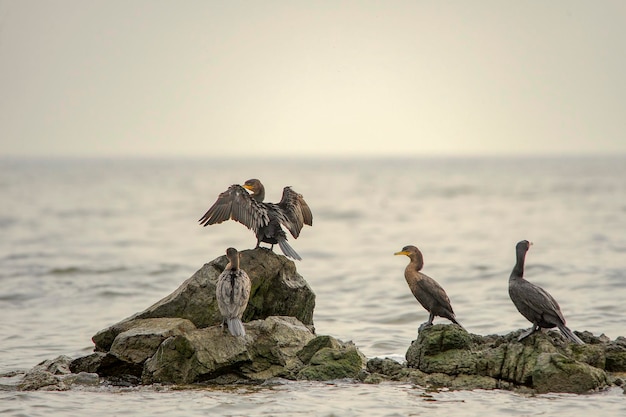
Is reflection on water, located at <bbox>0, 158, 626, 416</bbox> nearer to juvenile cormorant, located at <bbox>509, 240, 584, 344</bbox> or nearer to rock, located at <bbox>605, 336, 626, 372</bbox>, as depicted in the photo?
rock, located at <bbox>605, 336, 626, 372</bbox>

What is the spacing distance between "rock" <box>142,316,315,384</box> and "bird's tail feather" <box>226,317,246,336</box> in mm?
71

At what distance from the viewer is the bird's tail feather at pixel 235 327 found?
11.4m

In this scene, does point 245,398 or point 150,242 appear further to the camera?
point 150,242

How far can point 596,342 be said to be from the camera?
12031 mm

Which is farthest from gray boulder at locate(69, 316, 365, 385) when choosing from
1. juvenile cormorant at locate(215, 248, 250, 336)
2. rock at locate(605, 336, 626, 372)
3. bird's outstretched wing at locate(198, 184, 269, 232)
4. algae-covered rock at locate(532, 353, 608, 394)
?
rock at locate(605, 336, 626, 372)

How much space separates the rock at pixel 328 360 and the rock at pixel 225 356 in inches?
6.6

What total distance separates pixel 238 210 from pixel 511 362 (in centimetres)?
436

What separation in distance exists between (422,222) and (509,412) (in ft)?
135

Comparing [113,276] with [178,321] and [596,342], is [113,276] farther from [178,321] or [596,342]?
[596,342]

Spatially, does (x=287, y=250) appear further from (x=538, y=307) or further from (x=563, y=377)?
(x=563, y=377)

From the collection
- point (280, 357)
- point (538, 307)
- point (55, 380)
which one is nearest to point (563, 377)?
point (538, 307)

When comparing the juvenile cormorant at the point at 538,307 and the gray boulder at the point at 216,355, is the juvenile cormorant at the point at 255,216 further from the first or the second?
the juvenile cormorant at the point at 538,307

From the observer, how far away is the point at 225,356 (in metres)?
11.2

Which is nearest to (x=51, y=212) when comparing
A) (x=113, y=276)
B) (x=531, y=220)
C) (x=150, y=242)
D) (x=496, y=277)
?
(x=150, y=242)
